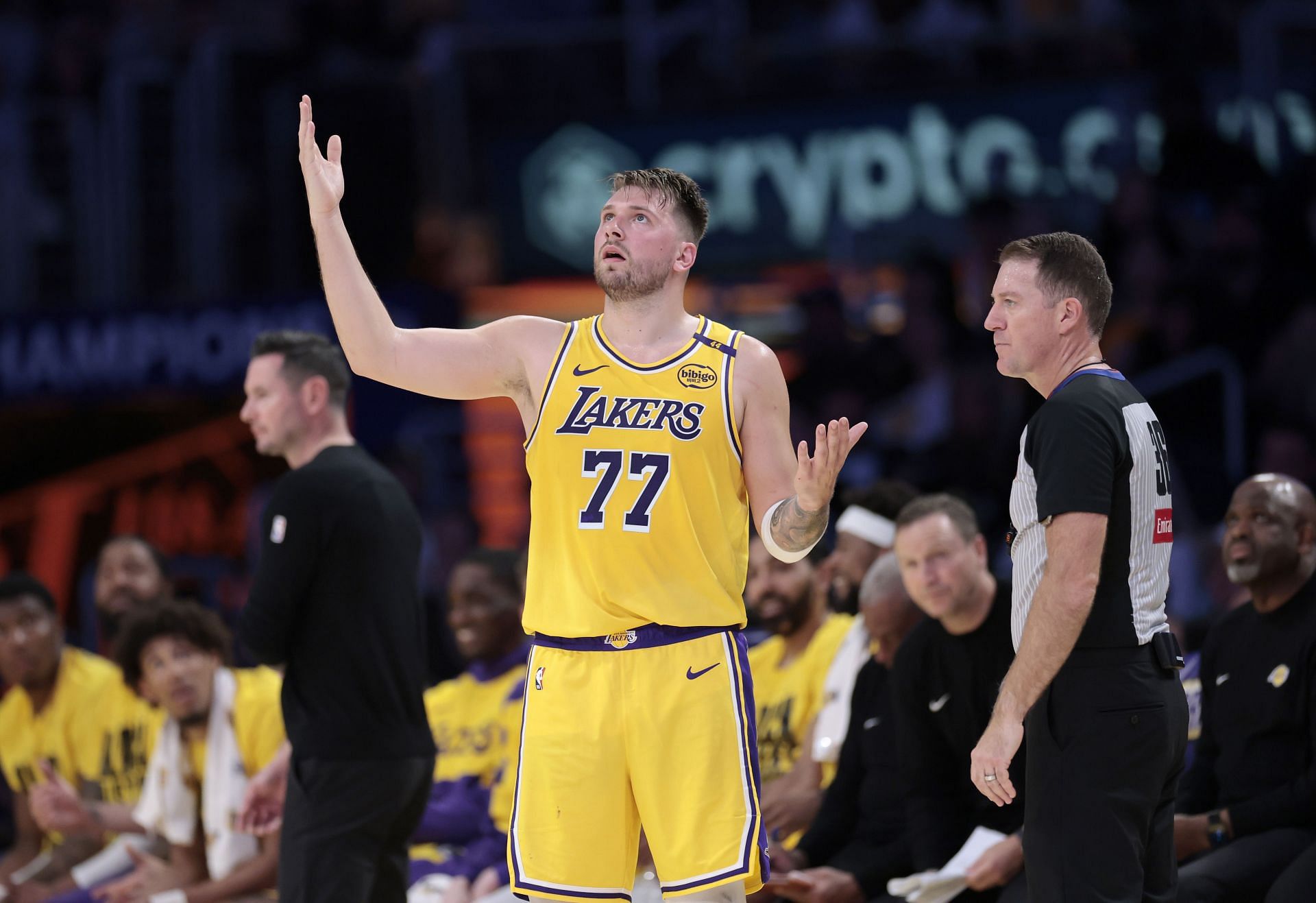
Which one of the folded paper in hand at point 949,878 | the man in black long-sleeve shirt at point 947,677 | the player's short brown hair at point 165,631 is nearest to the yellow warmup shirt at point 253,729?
the player's short brown hair at point 165,631

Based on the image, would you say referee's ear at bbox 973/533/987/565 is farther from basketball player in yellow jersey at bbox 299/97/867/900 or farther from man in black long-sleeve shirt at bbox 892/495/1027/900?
basketball player in yellow jersey at bbox 299/97/867/900

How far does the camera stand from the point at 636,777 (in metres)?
4.10

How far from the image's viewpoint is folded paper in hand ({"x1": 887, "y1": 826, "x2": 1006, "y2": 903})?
5.11 m

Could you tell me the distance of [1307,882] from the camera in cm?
509

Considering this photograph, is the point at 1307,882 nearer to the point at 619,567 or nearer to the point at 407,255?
the point at 619,567

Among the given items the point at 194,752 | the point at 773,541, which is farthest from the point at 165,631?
the point at 773,541

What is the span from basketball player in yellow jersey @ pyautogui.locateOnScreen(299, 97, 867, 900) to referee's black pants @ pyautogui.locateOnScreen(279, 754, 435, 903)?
134 cm

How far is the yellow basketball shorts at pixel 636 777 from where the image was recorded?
13.4 ft

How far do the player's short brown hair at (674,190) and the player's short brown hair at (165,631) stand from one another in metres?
3.64

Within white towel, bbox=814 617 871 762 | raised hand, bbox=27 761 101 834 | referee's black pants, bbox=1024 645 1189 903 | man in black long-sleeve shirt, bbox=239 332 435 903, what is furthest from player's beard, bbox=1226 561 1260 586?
raised hand, bbox=27 761 101 834

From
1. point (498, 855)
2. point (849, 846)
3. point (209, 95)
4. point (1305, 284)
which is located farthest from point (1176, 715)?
point (209, 95)

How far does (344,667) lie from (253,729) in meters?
1.91

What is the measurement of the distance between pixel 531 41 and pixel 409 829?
22.3ft

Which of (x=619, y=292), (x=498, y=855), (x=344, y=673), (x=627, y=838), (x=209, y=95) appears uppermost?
(x=209, y=95)
